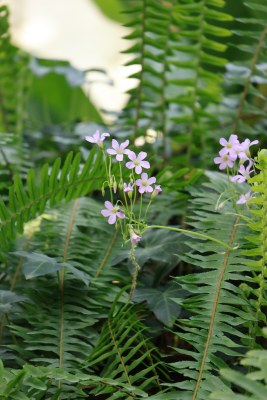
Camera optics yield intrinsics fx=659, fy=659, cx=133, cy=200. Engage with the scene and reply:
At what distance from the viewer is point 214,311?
68 centimetres

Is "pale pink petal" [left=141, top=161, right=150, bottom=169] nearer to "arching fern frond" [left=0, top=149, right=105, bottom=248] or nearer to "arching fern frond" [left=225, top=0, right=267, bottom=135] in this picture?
"arching fern frond" [left=0, top=149, right=105, bottom=248]

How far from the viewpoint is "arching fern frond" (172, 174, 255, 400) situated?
25.1 inches

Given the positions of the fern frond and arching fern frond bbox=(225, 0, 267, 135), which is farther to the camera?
arching fern frond bbox=(225, 0, 267, 135)

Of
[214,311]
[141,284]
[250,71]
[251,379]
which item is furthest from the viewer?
[250,71]

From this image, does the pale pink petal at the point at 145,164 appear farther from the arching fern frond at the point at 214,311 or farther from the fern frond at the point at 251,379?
the fern frond at the point at 251,379

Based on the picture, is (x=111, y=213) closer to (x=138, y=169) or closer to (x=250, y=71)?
(x=138, y=169)

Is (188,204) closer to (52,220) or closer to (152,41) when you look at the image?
(52,220)

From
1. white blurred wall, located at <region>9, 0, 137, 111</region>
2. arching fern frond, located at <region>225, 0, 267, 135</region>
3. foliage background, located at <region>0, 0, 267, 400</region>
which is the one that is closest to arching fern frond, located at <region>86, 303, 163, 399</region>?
foliage background, located at <region>0, 0, 267, 400</region>

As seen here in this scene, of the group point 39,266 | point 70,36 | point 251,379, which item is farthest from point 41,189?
point 70,36

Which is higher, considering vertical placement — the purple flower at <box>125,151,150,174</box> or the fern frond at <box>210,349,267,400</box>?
the purple flower at <box>125,151,150,174</box>

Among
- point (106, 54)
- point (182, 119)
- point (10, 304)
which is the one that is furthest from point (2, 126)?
point (106, 54)

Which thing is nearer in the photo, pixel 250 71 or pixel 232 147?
pixel 232 147

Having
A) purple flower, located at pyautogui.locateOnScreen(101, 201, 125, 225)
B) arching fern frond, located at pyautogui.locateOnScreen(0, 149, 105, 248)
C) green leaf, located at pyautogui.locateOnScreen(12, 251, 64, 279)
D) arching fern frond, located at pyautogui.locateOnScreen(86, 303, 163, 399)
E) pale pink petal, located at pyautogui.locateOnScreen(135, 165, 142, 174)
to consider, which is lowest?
arching fern frond, located at pyautogui.locateOnScreen(86, 303, 163, 399)

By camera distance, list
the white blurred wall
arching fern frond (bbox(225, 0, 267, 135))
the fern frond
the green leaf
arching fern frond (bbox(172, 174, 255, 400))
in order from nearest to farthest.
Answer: the fern frond, arching fern frond (bbox(172, 174, 255, 400)), the green leaf, arching fern frond (bbox(225, 0, 267, 135)), the white blurred wall
